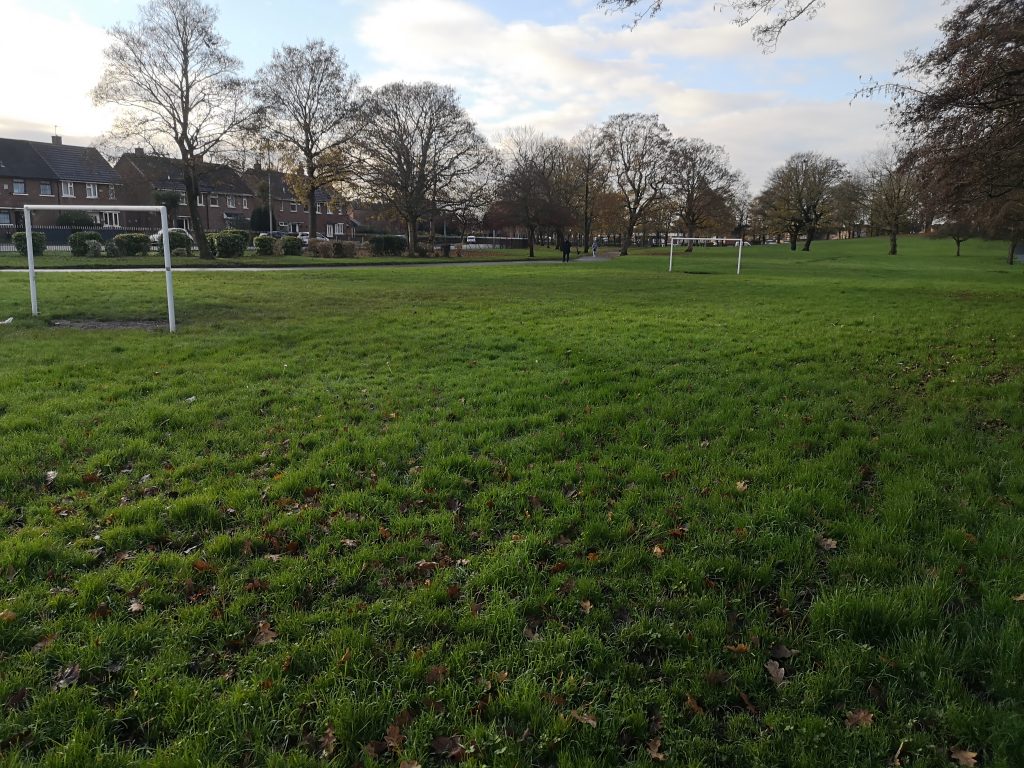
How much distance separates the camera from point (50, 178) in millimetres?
59219

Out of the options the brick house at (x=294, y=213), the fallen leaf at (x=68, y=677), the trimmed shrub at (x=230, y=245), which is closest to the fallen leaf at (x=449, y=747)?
the fallen leaf at (x=68, y=677)

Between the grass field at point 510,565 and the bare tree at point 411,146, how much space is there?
3902 cm

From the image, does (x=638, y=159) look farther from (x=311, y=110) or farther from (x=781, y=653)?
(x=781, y=653)

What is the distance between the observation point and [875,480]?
4.96 m

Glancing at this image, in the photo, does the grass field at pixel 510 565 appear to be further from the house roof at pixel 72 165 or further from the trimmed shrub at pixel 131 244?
the house roof at pixel 72 165

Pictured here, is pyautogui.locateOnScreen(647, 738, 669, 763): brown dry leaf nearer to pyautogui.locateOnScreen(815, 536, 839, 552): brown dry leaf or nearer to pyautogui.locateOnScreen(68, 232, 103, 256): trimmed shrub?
pyautogui.locateOnScreen(815, 536, 839, 552): brown dry leaf

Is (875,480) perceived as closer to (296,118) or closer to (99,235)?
(99,235)

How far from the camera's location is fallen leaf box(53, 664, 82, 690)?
2.83 metres

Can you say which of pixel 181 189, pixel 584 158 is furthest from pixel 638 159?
pixel 181 189

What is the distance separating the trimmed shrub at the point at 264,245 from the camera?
3972 cm

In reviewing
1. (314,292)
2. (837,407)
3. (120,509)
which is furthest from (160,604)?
(314,292)

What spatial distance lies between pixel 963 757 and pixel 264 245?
140ft

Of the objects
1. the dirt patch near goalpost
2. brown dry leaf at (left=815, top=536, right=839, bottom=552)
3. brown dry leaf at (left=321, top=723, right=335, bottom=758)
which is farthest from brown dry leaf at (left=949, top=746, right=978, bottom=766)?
the dirt patch near goalpost

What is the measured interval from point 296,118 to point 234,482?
44.7m
